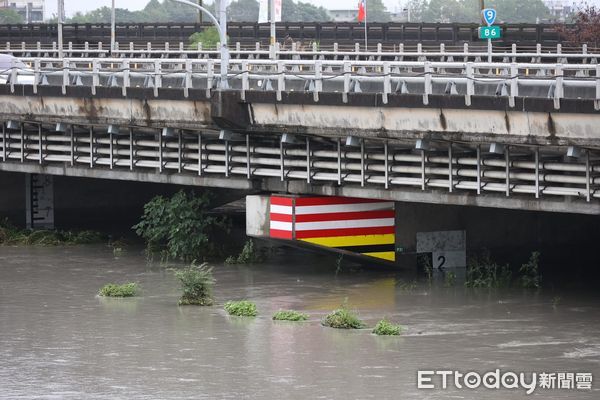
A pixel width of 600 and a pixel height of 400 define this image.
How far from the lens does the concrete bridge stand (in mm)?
27344

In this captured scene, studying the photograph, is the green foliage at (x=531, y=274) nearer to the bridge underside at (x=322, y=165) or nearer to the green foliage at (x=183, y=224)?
the bridge underside at (x=322, y=165)

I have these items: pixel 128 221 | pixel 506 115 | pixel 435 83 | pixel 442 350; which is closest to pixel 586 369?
pixel 442 350

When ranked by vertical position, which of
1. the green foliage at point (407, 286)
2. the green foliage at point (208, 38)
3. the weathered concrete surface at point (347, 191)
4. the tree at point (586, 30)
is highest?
the green foliage at point (208, 38)

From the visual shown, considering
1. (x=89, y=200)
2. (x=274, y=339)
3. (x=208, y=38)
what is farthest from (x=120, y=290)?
(x=208, y=38)

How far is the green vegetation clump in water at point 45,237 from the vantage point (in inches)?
1555

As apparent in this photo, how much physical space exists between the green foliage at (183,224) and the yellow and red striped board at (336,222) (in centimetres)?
307

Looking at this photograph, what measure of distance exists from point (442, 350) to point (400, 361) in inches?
44.4

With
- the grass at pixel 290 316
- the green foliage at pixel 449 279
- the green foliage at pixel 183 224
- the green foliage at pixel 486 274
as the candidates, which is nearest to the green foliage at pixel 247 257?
the green foliage at pixel 183 224

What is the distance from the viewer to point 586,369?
21.8m

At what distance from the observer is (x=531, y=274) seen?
32688 millimetres

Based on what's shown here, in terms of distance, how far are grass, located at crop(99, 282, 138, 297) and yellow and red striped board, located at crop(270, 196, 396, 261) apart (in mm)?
4060

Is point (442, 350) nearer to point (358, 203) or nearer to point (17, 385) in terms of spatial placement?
point (17, 385)

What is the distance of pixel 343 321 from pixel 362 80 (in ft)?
22.8

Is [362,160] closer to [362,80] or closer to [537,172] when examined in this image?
[362,80]
